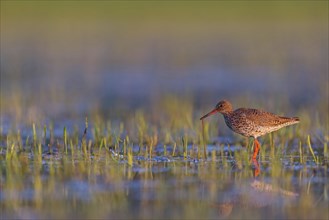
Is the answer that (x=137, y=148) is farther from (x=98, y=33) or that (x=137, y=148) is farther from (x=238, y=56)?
(x=98, y=33)

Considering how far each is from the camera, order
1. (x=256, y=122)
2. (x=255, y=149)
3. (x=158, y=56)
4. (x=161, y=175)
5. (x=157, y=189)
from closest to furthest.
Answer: (x=157, y=189) < (x=161, y=175) < (x=255, y=149) < (x=256, y=122) < (x=158, y=56)

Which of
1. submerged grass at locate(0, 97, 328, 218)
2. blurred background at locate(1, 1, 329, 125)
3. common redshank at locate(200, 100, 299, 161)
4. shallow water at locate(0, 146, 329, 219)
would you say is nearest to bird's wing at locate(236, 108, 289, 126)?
common redshank at locate(200, 100, 299, 161)

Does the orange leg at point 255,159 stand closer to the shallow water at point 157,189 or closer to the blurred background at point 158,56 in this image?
the shallow water at point 157,189

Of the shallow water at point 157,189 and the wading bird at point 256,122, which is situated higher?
the wading bird at point 256,122

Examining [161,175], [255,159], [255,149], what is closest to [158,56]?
[255,149]

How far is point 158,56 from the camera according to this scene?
25734mm

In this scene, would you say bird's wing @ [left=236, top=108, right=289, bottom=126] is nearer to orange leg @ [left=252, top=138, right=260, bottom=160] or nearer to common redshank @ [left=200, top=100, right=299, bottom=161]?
common redshank @ [left=200, top=100, right=299, bottom=161]

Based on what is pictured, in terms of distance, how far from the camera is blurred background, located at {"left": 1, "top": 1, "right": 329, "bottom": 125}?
17.9m

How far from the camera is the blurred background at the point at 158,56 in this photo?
1789cm

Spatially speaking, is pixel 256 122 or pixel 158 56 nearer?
pixel 256 122

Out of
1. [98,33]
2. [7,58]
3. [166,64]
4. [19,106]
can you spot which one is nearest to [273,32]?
[98,33]


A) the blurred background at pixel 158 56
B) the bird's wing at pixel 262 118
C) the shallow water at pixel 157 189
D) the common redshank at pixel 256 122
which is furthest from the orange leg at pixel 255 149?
the blurred background at pixel 158 56

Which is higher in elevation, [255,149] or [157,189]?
[255,149]

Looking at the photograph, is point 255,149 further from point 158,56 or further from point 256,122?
point 158,56
